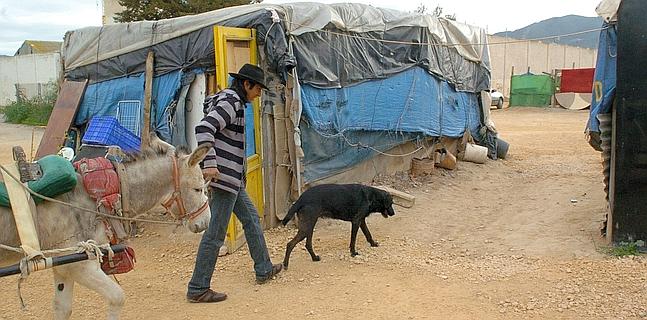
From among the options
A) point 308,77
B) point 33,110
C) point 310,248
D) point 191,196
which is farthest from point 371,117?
point 33,110

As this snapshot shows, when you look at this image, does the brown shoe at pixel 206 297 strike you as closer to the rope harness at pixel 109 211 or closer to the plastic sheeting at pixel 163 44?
the rope harness at pixel 109 211

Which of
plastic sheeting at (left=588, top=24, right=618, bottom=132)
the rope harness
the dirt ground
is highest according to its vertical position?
plastic sheeting at (left=588, top=24, right=618, bottom=132)

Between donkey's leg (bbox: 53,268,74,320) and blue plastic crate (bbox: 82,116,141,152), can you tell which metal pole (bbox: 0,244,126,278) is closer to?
donkey's leg (bbox: 53,268,74,320)

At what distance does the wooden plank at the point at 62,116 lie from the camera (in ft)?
26.9

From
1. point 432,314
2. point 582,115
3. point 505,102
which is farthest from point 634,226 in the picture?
point 505,102

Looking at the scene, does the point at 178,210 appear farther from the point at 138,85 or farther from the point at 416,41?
the point at 416,41

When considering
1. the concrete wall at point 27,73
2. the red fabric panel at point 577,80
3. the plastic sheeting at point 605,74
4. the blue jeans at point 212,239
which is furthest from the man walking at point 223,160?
the concrete wall at point 27,73

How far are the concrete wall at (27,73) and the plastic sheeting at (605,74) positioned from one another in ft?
85.7

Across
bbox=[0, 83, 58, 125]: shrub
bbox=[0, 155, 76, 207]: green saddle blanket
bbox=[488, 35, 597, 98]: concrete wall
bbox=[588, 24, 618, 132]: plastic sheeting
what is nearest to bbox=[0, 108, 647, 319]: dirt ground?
bbox=[588, 24, 618, 132]: plastic sheeting

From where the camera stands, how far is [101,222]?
3.75m

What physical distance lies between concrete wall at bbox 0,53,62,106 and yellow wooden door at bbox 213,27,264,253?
78.3ft

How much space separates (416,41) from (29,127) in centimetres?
1882

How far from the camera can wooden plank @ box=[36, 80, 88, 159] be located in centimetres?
820

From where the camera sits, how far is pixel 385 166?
9.05m
